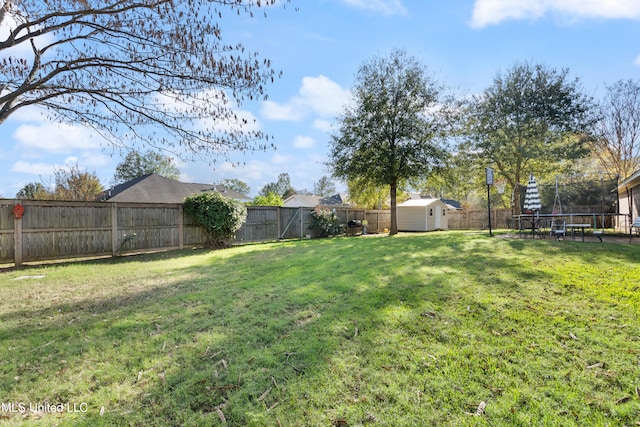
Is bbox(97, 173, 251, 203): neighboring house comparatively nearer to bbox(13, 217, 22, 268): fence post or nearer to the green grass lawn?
bbox(13, 217, 22, 268): fence post

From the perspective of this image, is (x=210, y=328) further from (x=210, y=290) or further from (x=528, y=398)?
(x=528, y=398)

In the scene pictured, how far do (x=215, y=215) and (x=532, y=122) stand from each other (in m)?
16.5

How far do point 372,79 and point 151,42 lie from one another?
13758 mm

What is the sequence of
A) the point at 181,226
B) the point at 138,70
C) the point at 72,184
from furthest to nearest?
the point at 72,184 < the point at 181,226 < the point at 138,70

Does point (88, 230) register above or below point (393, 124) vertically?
below

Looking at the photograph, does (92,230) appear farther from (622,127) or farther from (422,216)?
(622,127)

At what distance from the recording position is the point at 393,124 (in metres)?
16.0

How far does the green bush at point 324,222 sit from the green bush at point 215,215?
4597 mm

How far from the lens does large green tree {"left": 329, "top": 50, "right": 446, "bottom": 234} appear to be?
15.9m

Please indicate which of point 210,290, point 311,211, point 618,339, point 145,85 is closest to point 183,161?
point 145,85

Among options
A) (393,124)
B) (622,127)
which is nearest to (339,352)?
(393,124)

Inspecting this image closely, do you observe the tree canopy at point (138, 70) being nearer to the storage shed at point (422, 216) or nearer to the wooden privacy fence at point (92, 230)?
the wooden privacy fence at point (92, 230)

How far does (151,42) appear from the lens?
455 centimetres

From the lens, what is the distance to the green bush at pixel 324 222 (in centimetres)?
1480
